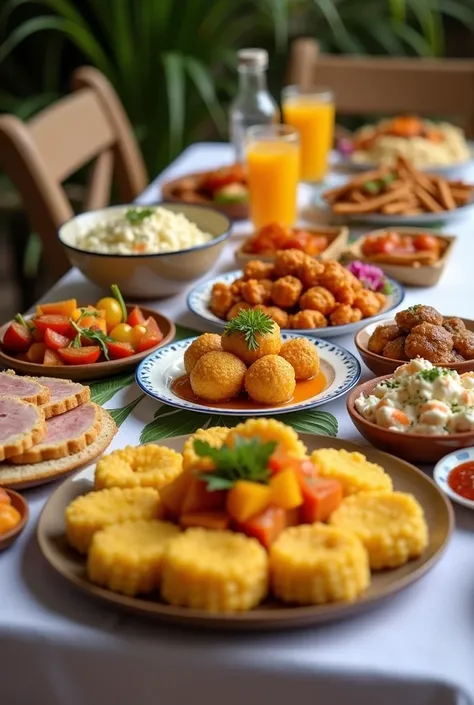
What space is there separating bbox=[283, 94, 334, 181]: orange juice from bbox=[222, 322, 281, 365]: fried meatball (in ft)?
5.06

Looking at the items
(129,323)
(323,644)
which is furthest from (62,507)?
(129,323)

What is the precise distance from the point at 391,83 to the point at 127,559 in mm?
3043

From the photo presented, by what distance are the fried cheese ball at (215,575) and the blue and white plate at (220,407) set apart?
1.49 feet

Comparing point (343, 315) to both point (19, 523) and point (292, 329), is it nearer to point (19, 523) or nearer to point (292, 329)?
point (292, 329)

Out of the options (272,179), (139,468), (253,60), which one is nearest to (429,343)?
(139,468)

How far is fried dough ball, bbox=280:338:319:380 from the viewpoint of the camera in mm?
1621

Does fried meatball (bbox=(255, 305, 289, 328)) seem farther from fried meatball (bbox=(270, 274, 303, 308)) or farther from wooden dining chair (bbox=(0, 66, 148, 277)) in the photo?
wooden dining chair (bbox=(0, 66, 148, 277))

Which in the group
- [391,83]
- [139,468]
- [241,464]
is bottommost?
[391,83]

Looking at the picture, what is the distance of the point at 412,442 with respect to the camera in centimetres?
135

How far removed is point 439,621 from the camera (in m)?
1.05

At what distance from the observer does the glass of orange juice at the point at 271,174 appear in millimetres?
2564

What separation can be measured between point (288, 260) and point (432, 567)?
0.95 m

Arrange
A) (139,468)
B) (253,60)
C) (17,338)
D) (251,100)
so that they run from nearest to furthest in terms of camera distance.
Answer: (139,468) < (17,338) < (253,60) < (251,100)

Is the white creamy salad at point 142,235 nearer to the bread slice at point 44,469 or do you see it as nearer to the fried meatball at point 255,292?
the fried meatball at point 255,292
